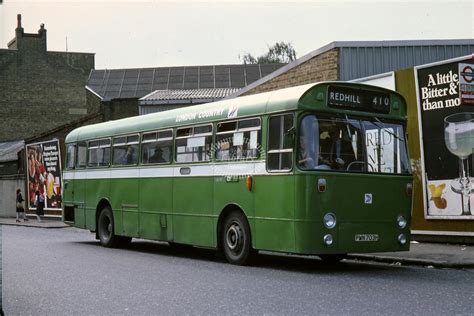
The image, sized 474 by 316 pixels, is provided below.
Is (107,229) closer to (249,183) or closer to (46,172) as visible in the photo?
(249,183)

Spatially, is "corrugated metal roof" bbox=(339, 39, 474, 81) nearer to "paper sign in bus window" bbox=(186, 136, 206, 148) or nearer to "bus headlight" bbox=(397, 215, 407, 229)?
"paper sign in bus window" bbox=(186, 136, 206, 148)

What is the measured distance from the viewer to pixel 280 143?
471 inches

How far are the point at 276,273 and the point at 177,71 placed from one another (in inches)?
1709

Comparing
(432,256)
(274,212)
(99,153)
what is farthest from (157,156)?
(432,256)

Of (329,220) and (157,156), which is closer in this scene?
(329,220)

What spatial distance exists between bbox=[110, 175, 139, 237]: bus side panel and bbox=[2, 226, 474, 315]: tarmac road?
6.78ft

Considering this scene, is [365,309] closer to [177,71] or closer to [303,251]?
[303,251]

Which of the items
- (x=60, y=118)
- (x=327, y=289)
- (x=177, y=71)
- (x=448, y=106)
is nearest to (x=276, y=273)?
(x=327, y=289)

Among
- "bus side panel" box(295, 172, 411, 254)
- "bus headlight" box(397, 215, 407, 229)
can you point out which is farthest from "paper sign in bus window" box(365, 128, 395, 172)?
"bus headlight" box(397, 215, 407, 229)

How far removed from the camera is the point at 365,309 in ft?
25.8

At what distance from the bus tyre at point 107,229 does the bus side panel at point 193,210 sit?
11.1ft

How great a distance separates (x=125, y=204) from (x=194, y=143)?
354cm

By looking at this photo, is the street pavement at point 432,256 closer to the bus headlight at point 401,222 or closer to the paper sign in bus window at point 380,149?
the bus headlight at point 401,222

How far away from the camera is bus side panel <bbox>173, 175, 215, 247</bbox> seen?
13.9 m
